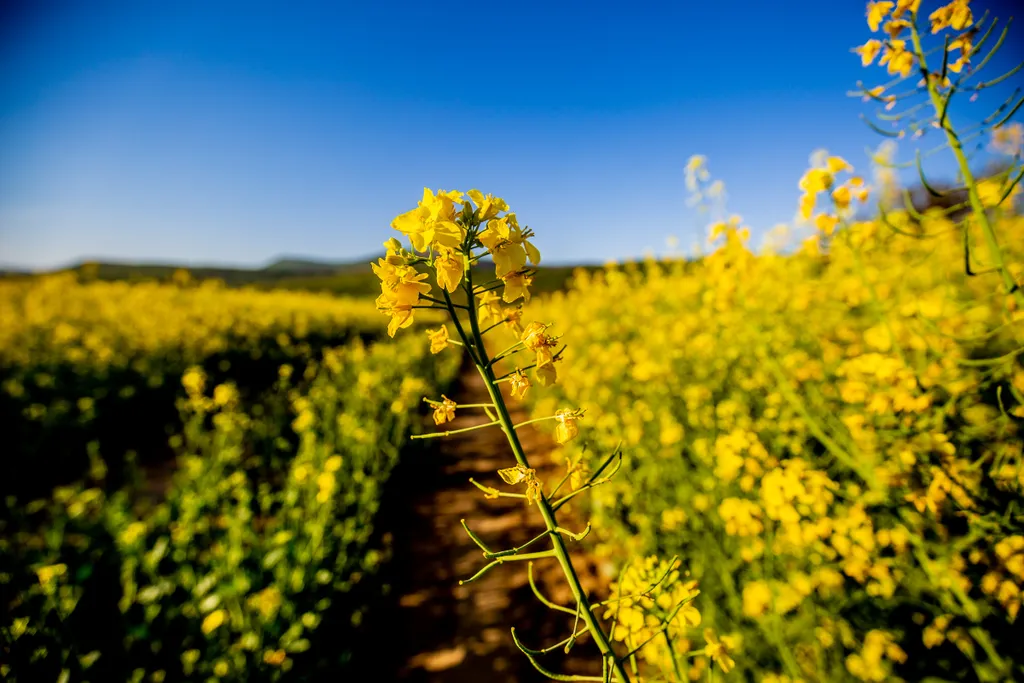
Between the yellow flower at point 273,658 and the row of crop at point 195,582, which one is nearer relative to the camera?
the row of crop at point 195,582

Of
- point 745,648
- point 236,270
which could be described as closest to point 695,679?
point 745,648

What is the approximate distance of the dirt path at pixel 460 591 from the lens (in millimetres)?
2604

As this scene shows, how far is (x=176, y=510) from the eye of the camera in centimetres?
297

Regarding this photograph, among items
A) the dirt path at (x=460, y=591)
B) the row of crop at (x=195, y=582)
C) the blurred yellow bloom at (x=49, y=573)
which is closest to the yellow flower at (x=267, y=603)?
the row of crop at (x=195, y=582)

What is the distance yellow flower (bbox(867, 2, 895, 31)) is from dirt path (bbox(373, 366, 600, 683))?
3.26m

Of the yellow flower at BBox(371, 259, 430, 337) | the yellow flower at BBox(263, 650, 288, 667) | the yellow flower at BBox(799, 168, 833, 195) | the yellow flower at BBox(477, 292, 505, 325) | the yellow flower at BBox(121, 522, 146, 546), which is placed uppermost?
the yellow flower at BBox(799, 168, 833, 195)

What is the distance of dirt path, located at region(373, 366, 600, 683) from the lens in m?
2.60

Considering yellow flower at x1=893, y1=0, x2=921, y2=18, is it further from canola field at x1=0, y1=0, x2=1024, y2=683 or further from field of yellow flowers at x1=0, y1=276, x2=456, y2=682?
field of yellow flowers at x1=0, y1=276, x2=456, y2=682

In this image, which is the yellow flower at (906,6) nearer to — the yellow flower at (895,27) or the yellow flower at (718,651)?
the yellow flower at (895,27)

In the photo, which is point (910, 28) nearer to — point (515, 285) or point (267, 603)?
point (515, 285)

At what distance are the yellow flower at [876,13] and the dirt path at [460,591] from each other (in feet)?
10.7

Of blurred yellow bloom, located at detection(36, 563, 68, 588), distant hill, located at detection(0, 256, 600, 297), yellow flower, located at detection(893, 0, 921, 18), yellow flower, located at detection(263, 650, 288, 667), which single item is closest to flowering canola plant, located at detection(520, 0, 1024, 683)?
yellow flower, located at detection(893, 0, 921, 18)

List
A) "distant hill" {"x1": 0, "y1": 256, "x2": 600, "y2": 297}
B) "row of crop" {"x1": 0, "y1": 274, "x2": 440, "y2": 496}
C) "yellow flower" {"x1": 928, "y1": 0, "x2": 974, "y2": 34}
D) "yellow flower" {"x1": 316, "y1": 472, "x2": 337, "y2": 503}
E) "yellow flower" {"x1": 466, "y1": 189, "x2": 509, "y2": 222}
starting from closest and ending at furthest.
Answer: "yellow flower" {"x1": 466, "y1": 189, "x2": 509, "y2": 222} < "yellow flower" {"x1": 928, "y1": 0, "x2": 974, "y2": 34} < "yellow flower" {"x1": 316, "y1": 472, "x2": 337, "y2": 503} < "row of crop" {"x1": 0, "y1": 274, "x2": 440, "y2": 496} < "distant hill" {"x1": 0, "y1": 256, "x2": 600, "y2": 297}

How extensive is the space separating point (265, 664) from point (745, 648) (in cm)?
229
